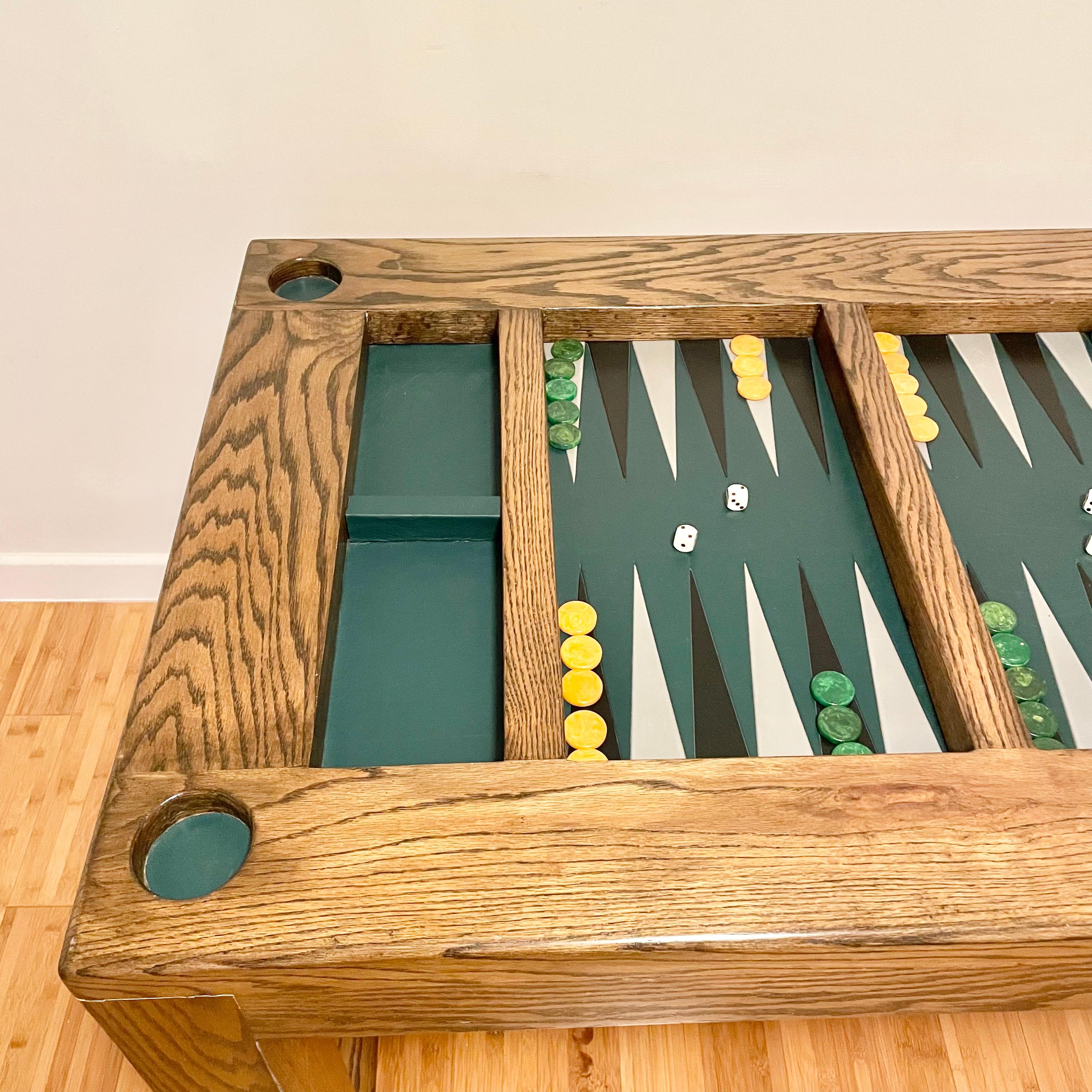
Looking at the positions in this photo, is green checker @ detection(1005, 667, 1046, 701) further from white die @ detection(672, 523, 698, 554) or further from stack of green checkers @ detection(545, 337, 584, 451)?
stack of green checkers @ detection(545, 337, 584, 451)

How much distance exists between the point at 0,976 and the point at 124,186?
4.51 ft

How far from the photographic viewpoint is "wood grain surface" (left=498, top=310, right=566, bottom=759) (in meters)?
0.89

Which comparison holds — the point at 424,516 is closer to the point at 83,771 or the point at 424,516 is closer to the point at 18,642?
the point at 83,771

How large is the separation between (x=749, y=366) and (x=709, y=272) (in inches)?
5.6

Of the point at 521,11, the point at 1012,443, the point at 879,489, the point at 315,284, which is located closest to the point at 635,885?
the point at 879,489

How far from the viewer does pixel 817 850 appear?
0.79 m

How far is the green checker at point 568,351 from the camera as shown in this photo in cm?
128

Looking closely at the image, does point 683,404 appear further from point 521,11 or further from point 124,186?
point 124,186

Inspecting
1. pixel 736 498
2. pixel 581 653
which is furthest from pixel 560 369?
pixel 581 653

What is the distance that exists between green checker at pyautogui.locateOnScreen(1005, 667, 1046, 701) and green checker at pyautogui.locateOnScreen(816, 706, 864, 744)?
0.16 metres

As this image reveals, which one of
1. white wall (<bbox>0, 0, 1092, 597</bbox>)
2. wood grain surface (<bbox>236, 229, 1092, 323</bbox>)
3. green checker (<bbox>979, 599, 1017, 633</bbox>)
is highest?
white wall (<bbox>0, 0, 1092, 597</bbox>)

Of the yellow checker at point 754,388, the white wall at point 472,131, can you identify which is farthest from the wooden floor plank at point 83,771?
the yellow checker at point 754,388

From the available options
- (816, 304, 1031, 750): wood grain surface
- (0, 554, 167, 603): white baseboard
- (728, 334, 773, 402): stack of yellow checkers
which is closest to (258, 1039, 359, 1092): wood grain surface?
(816, 304, 1031, 750): wood grain surface

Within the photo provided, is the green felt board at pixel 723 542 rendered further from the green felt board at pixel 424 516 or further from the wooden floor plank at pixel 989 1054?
the wooden floor plank at pixel 989 1054
